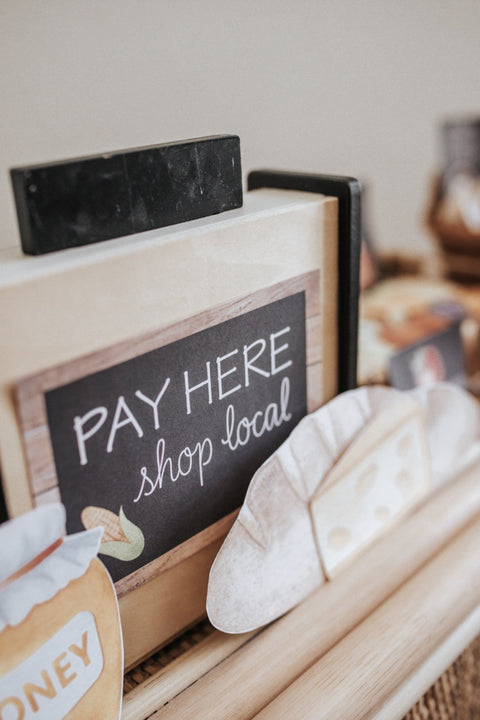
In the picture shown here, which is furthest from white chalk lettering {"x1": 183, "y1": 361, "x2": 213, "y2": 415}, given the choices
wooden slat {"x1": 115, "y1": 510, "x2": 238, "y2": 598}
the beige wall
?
the beige wall

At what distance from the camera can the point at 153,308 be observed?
1.49 ft

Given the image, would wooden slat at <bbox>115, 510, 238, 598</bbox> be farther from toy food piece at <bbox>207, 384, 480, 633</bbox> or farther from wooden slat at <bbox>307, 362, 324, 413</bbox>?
wooden slat at <bbox>307, 362, 324, 413</bbox>

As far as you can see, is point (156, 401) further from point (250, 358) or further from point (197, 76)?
point (197, 76)

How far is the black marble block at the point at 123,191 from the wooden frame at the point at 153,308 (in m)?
0.01

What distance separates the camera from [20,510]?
0.42 meters

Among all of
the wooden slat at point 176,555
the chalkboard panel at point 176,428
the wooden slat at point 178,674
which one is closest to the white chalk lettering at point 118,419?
the chalkboard panel at point 176,428

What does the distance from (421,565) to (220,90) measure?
62 cm

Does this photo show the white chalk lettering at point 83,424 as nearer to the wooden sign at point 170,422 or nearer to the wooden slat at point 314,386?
the wooden sign at point 170,422

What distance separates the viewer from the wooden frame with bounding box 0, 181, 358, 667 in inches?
15.6

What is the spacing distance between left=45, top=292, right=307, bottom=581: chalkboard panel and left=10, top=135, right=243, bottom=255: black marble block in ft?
0.31

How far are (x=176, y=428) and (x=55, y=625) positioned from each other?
0.17 metres

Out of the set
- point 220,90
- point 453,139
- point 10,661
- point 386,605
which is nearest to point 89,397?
point 10,661

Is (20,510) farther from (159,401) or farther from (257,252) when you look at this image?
(257,252)

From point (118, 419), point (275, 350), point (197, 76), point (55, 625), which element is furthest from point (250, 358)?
point (197, 76)
